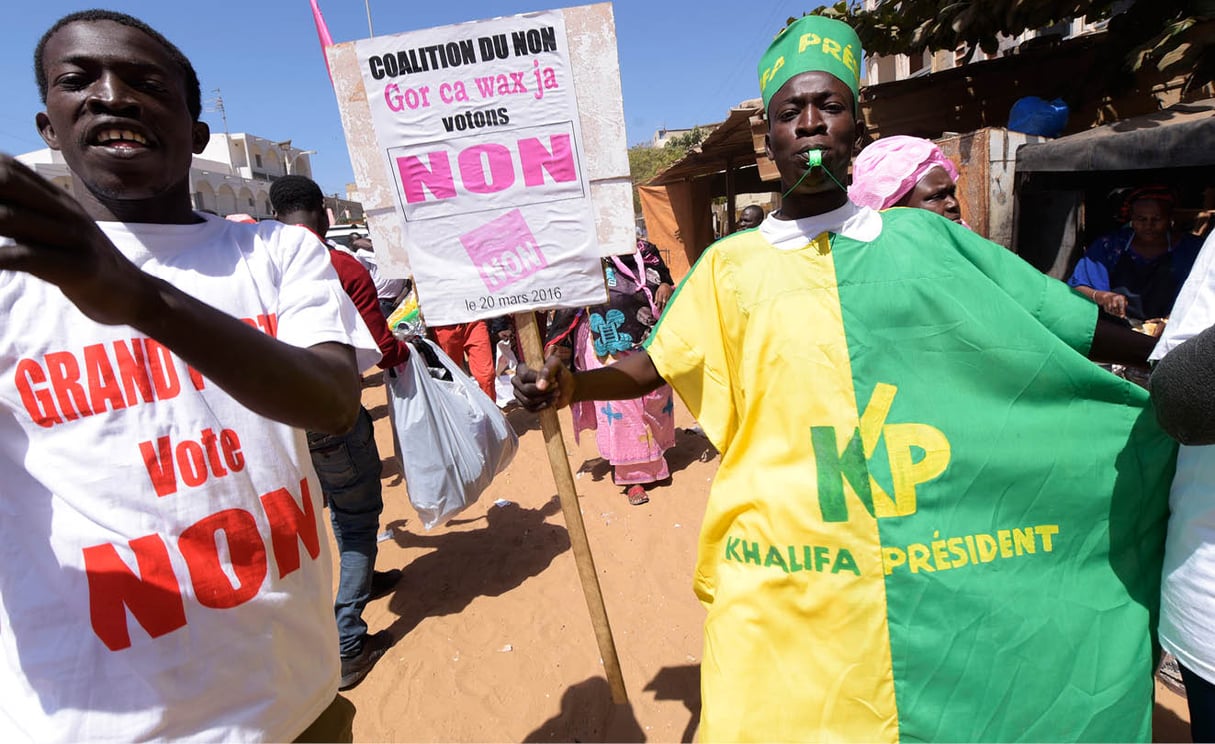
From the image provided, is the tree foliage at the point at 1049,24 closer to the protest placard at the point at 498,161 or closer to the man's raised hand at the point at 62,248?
the protest placard at the point at 498,161

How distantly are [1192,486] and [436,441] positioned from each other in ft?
9.62

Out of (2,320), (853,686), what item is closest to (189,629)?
(2,320)

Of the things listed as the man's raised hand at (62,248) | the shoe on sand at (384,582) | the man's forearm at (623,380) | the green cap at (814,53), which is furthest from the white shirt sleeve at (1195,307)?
the shoe on sand at (384,582)

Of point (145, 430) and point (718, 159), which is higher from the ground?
point (718, 159)

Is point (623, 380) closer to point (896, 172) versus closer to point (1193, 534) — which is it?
point (1193, 534)

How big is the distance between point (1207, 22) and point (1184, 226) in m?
2.67

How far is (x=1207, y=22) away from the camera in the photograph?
346 cm

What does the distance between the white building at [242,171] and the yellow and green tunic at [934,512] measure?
30.2 m

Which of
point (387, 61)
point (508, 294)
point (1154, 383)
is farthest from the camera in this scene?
point (508, 294)

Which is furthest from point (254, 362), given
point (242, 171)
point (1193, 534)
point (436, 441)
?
point (242, 171)

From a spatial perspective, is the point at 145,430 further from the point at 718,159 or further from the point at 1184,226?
the point at 718,159

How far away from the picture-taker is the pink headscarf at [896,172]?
94.7 inches

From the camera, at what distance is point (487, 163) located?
2.12 metres

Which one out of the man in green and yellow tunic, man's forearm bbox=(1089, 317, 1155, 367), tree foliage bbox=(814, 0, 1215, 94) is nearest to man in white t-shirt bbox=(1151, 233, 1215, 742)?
the man in green and yellow tunic
